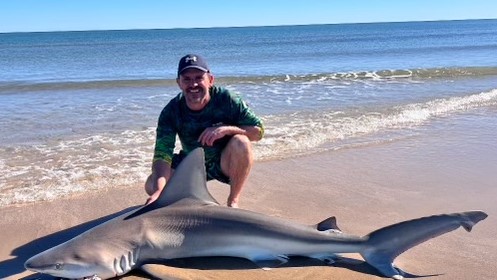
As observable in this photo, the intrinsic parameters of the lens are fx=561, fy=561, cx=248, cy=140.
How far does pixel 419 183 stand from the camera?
5.72m

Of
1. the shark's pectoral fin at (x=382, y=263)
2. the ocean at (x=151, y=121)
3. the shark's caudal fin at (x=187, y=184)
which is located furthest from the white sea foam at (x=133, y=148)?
the shark's pectoral fin at (x=382, y=263)

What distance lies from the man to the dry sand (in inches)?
21.9

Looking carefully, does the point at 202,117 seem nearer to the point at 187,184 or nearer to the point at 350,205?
the point at 187,184

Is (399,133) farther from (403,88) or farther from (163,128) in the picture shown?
(403,88)

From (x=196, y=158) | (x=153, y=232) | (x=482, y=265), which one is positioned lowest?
(x=482, y=265)

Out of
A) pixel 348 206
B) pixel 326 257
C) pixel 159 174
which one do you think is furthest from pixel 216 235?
pixel 348 206

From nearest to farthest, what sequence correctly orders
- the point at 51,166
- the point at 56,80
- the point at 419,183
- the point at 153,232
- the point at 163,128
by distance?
the point at 153,232
the point at 163,128
the point at 419,183
the point at 51,166
the point at 56,80

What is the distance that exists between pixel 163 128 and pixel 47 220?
1308 mm

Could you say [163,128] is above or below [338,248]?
above

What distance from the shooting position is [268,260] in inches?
140

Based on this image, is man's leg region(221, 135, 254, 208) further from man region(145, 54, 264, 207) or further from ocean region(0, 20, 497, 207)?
ocean region(0, 20, 497, 207)

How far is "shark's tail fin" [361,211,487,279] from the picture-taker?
3.28m

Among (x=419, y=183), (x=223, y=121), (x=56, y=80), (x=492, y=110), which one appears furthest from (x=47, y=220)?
(x=56, y=80)

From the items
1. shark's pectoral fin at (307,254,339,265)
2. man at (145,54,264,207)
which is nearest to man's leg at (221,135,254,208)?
man at (145,54,264,207)
